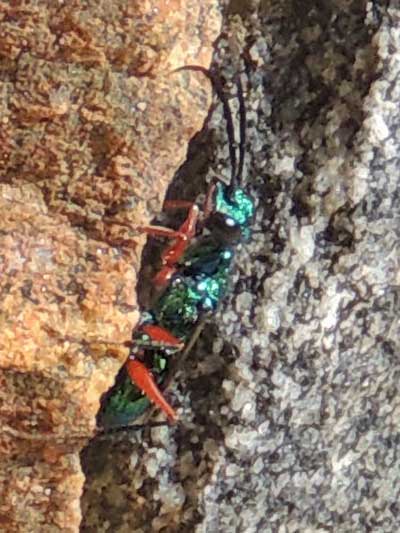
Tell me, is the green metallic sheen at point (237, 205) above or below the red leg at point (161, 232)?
above

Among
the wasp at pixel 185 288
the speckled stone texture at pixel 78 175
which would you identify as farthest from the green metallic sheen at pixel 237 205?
the speckled stone texture at pixel 78 175

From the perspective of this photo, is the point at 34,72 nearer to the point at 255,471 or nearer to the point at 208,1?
the point at 208,1

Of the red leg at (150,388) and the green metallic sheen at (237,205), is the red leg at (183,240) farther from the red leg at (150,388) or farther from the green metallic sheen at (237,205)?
the red leg at (150,388)

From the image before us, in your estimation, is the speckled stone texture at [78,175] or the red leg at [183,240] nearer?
the speckled stone texture at [78,175]

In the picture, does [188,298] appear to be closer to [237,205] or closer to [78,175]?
[237,205]

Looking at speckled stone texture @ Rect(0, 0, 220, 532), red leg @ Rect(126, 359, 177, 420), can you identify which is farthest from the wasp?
speckled stone texture @ Rect(0, 0, 220, 532)

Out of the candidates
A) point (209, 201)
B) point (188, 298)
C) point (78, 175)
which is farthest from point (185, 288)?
point (78, 175)
